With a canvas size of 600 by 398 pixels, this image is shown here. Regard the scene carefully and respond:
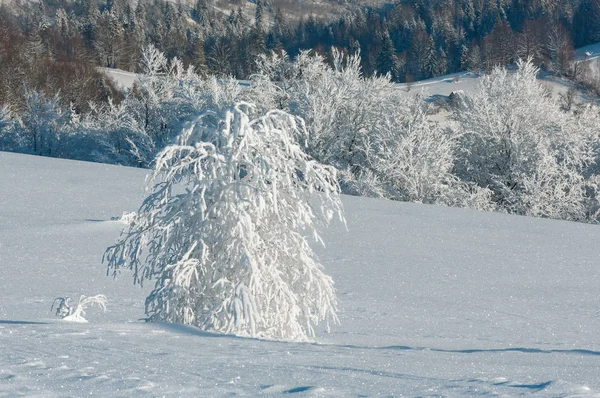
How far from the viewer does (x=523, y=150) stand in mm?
21625

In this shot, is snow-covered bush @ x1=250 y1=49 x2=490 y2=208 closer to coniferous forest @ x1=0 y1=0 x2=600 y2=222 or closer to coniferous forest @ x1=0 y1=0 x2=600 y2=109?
coniferous forest @ x1=0 y1=0 x2=600 y2=222

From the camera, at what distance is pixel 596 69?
268 ft

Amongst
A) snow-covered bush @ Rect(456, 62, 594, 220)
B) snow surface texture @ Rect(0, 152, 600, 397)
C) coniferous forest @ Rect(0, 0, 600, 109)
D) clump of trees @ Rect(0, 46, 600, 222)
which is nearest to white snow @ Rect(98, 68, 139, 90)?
coniferous forest @ Rect(0, 0, 600, 109)

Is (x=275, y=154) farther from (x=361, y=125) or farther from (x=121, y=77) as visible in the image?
(x=121, y=77)

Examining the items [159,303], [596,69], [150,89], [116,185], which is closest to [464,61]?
[596,69]

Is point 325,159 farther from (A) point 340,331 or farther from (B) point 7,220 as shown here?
(A) point 340,331

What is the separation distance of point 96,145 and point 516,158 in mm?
18459

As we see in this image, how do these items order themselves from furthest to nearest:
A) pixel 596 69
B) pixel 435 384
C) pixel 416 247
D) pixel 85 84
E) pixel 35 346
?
pixel 596 69 < pixel 85 84 < pixel 416 247 < pixel 35 346 < pixel 435 384

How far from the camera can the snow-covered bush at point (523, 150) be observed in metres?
20.9

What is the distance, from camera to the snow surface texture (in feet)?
11.7

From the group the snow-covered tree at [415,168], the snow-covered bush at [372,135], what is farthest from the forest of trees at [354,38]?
the snow-covered tree at [415,168]

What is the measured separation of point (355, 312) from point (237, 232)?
266 cm

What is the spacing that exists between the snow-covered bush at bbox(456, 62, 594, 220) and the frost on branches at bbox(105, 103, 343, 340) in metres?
15.8

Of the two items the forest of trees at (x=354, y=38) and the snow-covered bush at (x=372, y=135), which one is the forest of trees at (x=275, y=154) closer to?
the snow-covered bush at (x=372, y=135)
